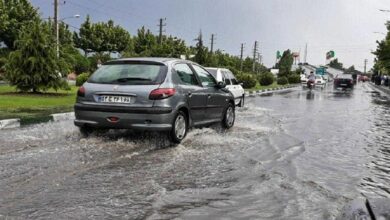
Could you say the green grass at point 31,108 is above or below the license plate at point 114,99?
below

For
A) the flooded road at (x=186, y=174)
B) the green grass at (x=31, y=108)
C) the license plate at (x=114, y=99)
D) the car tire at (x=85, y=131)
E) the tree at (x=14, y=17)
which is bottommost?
the flooded road at (x=186, y=174)

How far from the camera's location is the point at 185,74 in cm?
898

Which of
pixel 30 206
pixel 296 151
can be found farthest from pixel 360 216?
pixel 296 151

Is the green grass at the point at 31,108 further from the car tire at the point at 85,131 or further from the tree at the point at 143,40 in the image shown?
the tree at the point at 143,40

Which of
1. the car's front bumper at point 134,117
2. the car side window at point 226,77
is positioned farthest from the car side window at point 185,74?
the car side window at point 226,77

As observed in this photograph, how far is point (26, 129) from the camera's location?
9875mm

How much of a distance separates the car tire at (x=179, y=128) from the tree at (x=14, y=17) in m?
45.7

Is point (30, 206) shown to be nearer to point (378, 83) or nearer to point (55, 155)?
point (55, 155)

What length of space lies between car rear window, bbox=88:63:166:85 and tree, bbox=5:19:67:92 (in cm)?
1095

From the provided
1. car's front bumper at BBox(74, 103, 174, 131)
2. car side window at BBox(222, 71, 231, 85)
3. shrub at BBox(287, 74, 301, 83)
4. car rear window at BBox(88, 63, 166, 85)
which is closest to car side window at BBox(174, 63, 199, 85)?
car rear window at BBox(88, 63, 166, 85)

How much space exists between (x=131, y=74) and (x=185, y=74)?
1.20 meters

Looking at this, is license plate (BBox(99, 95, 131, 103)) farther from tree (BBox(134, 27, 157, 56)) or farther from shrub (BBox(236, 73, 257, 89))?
tree (BBox(134, 27, 157, 56))

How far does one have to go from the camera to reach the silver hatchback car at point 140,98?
25.8 ft

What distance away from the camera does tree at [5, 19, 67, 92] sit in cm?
1850
